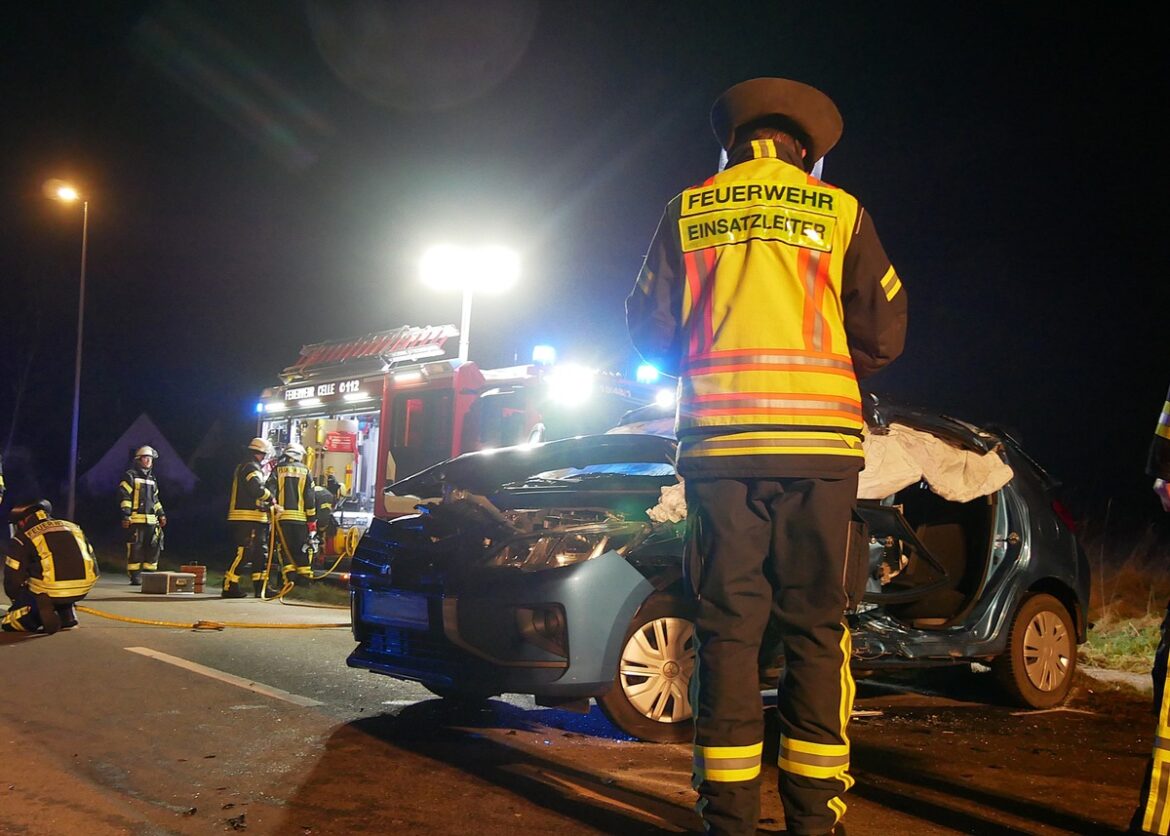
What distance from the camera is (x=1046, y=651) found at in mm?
5781

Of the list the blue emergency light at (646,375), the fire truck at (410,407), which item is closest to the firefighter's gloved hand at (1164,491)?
the fire truck at (410,407)

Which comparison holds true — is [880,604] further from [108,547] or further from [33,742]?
[108,547]

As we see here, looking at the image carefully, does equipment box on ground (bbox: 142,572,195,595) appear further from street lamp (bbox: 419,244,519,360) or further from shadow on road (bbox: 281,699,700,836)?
shadow on road (bbox: 281,699,700,836)

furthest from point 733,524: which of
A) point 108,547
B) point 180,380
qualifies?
point 180,380

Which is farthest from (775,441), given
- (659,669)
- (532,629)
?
(659,669)

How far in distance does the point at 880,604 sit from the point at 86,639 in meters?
5.31

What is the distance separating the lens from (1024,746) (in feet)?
15.2

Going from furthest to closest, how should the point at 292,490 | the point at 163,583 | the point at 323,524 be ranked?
the point at 323,524 → the point at 292,490 → the point at 163,583

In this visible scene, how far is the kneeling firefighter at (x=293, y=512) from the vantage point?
1180cm

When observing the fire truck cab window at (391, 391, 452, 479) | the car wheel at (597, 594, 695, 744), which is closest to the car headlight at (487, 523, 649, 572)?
the car wheel at (597, 594, 695, 744)

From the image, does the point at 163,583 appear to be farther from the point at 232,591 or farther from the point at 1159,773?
the point at 1159,773

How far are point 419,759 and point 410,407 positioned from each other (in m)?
9.52

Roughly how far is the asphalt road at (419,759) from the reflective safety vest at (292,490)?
558 centimetres

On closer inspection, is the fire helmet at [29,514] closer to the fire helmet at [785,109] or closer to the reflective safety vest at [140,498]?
the reflective safety vest at [140,498]
